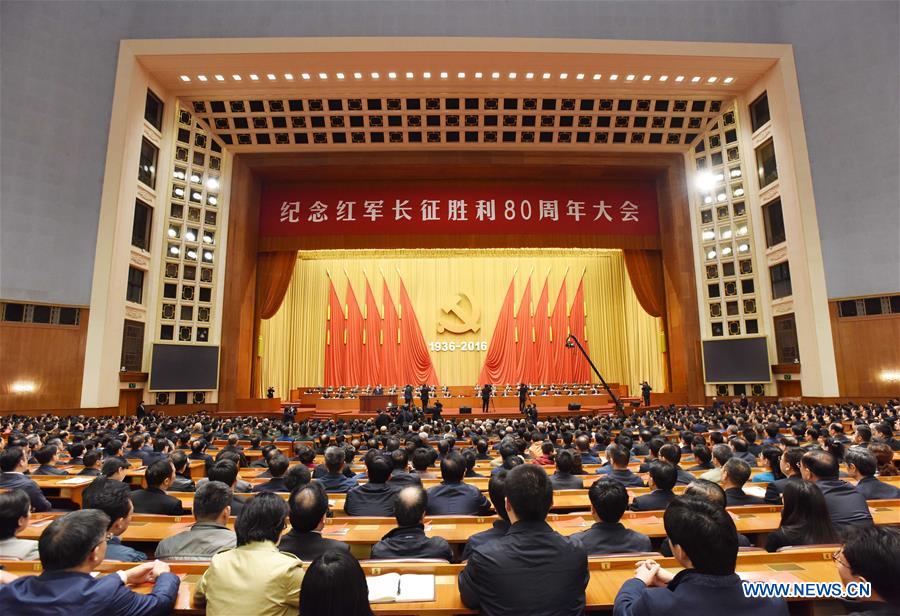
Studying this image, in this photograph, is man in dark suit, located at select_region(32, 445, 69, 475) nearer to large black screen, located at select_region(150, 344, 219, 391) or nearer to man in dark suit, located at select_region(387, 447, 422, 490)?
man in dark suit, located at select_region(387, 447, 422, 490)

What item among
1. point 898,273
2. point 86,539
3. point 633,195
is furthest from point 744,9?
point 86,539

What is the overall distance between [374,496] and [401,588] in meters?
1.39

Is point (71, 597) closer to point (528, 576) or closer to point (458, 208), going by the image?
point (528, 576)

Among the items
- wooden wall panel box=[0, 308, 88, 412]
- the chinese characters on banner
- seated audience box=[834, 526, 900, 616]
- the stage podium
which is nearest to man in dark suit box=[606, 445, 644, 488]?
seated audience box=[834, 526, 900, 616]

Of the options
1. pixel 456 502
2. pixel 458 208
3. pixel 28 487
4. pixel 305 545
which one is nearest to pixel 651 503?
pixel 456 502

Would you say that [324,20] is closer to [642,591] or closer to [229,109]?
[229,109]

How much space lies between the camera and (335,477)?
12.7 feet

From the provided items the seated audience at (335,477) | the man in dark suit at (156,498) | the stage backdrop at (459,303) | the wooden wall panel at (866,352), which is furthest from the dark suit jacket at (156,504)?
the stage backdrop at (459,303)

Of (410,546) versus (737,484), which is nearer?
(410,546)

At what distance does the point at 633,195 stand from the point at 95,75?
1745 cm

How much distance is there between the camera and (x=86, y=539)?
5.21 feet

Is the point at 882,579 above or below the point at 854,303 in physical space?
below

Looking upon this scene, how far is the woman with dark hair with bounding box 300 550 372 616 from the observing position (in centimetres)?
138

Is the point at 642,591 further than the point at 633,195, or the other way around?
the point at 633,195
